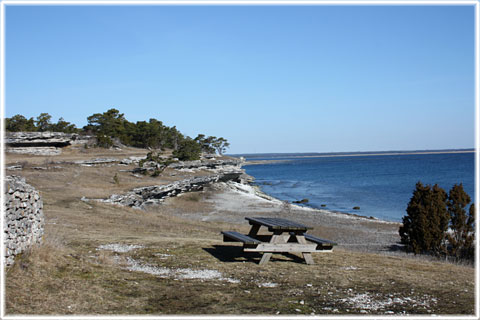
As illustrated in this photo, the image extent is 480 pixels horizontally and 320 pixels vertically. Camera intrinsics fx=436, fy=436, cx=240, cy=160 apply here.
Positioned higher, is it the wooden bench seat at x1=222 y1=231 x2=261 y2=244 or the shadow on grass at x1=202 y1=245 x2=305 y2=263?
the wooden bench seat at x1=222 y1=231 x2=261 y2=244

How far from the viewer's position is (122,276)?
7.72 meters

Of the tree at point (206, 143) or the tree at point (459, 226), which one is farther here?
the tree at point (206, 143)

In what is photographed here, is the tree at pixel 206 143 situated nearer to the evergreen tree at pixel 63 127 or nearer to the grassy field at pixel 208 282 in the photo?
the evergreen tree at pixel 63 127

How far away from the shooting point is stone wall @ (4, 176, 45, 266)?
23.2 ft

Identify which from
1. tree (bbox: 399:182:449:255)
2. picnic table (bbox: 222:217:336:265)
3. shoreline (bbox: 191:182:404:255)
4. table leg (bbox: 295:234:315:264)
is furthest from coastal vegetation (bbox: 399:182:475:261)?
table leg (bbox: 295:234:315:264)

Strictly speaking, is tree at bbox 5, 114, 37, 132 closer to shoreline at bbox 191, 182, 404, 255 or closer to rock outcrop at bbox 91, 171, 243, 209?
rock outcrop at bbox 91, 171, 243, 209

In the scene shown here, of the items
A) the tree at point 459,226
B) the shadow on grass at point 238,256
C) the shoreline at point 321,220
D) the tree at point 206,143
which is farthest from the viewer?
the tree at point 206,143

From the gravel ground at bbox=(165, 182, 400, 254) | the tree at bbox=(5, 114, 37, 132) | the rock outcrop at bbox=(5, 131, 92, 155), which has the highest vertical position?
the tree at bbox=(5, 114, 37, 132)

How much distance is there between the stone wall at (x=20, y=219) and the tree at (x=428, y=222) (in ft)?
46.4

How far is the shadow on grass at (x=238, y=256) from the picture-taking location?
998cm

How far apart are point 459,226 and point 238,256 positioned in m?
11.0

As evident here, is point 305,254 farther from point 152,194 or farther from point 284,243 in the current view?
point 152,194

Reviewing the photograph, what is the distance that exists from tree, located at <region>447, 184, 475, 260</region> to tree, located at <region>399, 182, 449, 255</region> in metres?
0.35

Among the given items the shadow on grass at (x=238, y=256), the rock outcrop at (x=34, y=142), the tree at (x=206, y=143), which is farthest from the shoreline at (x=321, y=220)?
the tree at (x=206, y=143)
